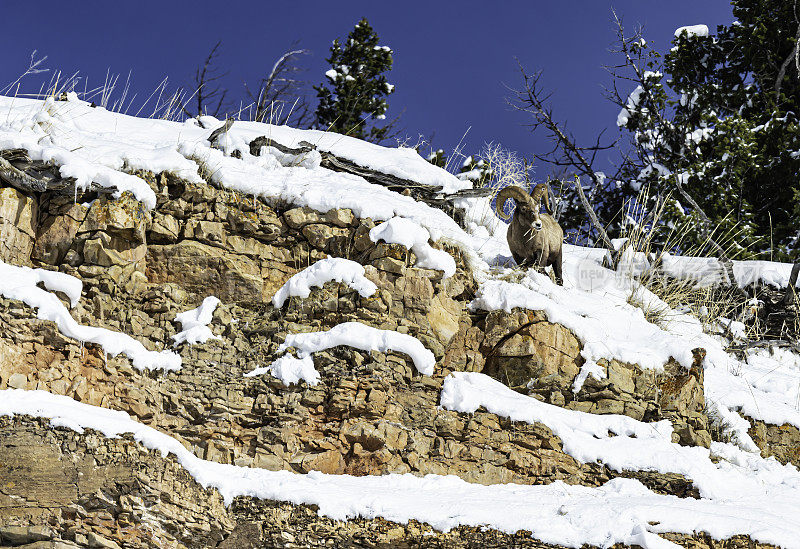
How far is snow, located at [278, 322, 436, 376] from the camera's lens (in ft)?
19.8

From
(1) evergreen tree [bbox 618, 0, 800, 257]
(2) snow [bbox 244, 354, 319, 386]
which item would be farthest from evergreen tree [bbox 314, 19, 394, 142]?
(2) snow [bbox 244, 354, 319, 386]

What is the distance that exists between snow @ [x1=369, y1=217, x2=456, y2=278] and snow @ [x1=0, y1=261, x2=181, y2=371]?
2158 mm

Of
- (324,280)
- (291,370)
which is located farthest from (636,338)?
(291,370)

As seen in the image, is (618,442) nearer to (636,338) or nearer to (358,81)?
(636,338)

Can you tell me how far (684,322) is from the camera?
8664 mm

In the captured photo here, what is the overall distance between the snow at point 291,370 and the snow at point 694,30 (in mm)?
12874

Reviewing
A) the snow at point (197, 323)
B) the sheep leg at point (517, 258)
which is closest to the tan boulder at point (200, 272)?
the snow at point (197, 323)

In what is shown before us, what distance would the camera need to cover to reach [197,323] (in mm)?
6031

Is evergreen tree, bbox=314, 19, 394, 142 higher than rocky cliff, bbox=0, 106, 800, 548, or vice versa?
evergreen tree, bbox=314, 19, 394, 142

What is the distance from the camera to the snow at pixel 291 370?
5.83m

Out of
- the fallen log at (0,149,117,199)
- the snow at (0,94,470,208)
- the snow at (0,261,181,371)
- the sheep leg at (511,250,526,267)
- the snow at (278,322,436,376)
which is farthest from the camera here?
the sheep leg at (511,250,526,267)

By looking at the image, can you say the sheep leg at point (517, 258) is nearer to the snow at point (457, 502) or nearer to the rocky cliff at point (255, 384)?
the rocky cliff at point (255, 384)

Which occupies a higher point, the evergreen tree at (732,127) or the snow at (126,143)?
the evergreen tree at (732,127)

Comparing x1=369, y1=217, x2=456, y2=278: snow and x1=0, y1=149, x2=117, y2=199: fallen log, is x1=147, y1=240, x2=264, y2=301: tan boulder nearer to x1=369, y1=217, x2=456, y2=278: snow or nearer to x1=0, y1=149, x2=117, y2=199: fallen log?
x1=0, y1=149, x2=117, y2=199: fallen log
